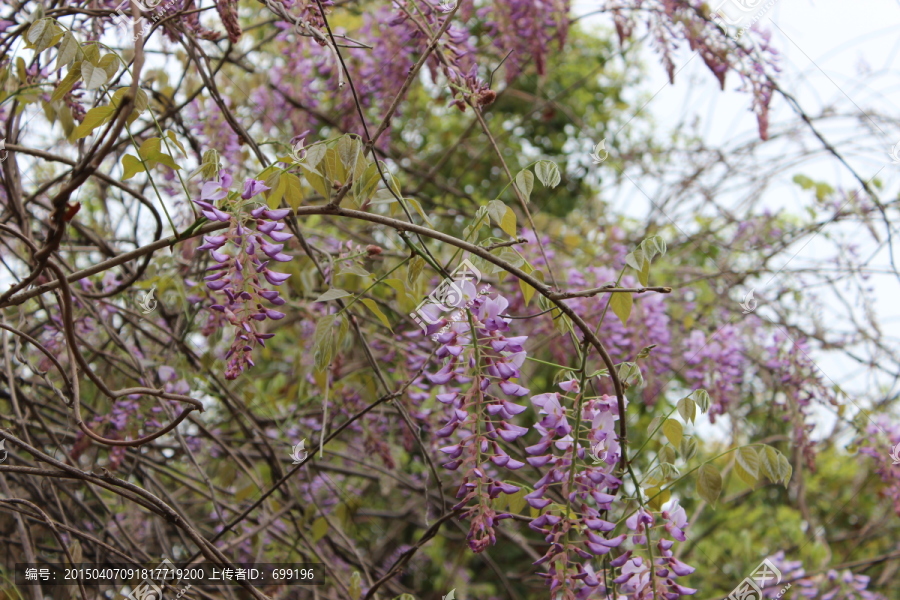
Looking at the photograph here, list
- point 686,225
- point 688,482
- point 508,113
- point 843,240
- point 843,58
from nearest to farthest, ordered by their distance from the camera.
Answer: point 843,58
point 843,240
point 686,225
point 688,482
point 508,113

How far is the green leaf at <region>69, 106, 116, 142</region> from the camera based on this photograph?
88cm

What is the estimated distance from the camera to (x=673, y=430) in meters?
0.94

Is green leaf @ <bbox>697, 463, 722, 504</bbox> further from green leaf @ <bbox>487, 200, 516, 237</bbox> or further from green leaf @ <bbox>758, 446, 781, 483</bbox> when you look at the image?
green leaf @ <bbox>487, 200, 516, 237</bbox>

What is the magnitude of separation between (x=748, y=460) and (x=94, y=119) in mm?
928

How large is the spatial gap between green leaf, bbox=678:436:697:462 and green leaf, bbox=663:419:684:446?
0.05 ft

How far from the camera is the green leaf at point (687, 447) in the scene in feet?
3.14

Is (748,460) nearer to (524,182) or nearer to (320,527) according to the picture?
(524,182)

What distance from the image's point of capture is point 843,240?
91.9 inches

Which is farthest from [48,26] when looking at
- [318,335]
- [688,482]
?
[688,482]

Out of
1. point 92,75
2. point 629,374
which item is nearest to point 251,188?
point 92,75

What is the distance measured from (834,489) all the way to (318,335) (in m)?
4.29

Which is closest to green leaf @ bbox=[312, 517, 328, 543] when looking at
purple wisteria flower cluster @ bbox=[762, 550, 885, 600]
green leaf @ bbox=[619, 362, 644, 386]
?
green leaf @ bbox=[619, 362, 644, 386]

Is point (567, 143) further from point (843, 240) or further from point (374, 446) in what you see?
point (374, 446)

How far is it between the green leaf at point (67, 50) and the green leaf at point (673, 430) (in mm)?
894
